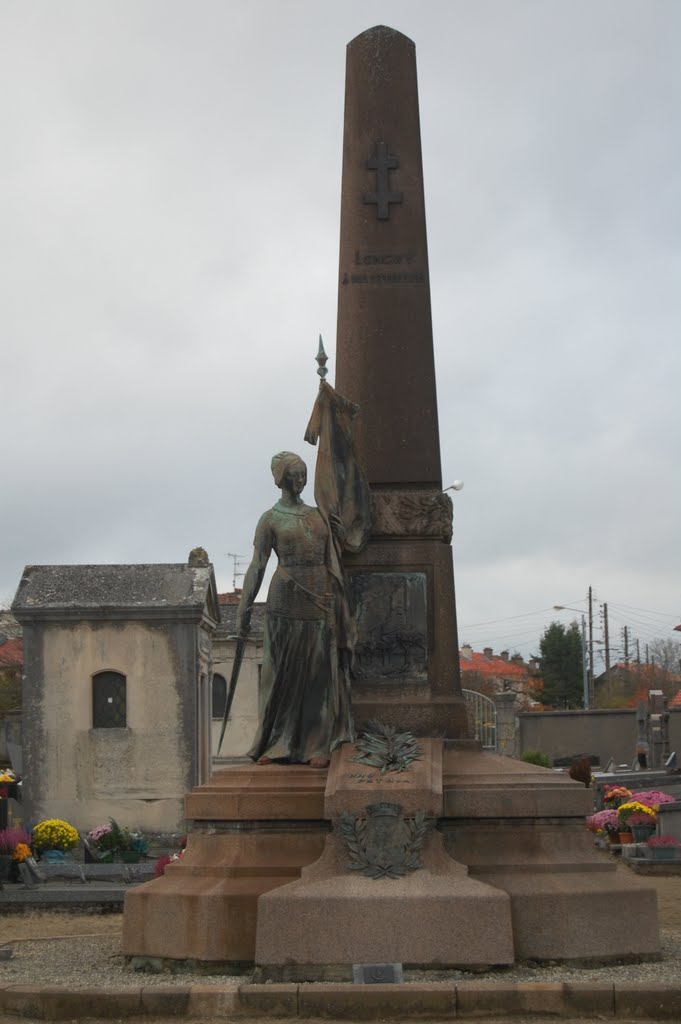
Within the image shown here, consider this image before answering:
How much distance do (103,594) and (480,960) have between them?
18236 mm

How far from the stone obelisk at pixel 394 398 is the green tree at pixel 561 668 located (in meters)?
65.4

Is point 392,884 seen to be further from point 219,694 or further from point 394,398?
point 219,694

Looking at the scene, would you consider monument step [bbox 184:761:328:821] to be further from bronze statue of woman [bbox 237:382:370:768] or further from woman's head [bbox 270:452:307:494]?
woman's head [bbox 270:452:307:494]

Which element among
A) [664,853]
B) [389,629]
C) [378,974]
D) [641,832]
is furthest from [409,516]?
[641,832]

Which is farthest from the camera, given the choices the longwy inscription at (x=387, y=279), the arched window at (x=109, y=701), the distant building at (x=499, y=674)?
the distant building at (x=499, y=674)

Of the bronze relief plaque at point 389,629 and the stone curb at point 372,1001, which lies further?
the bronze relief plaque at point 389,629

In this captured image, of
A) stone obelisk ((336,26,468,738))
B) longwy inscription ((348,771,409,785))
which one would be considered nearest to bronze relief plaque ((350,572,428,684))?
stone obelisk ((336,26,468,738))

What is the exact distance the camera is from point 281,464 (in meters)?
11.0

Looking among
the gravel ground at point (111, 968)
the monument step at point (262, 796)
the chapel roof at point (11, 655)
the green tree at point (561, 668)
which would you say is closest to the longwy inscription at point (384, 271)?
the monument step at point (262, 796)

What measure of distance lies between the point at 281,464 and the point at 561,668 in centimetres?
6702

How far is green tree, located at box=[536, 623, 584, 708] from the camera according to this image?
75688 millimetres

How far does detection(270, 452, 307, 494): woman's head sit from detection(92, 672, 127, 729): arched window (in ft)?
50.3

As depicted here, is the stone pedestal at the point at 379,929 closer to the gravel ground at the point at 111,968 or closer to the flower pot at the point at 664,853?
the gravel ground at the point at 111,968

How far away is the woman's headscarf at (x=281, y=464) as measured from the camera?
11.0 meters
